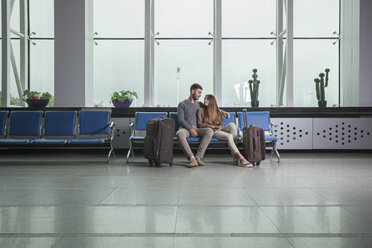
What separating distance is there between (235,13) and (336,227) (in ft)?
23.0

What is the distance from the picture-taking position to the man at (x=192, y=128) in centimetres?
543

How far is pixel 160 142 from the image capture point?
17.0 feet

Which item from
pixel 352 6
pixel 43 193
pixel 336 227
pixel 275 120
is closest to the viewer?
pixel 336 227

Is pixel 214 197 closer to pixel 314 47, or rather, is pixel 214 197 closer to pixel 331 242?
pixel 331 242

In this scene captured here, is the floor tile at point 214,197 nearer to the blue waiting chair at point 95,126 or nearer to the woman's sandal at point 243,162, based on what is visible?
the woman's sandal at point 243,162

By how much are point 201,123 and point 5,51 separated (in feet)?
15.9

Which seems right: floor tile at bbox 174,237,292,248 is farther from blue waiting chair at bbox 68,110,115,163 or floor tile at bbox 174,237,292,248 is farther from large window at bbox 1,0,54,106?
large window at bbox 1,0,54,106

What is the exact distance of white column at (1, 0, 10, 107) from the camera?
25.1 feet

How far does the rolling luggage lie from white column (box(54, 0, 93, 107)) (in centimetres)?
386

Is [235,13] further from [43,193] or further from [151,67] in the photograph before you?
[43,193]

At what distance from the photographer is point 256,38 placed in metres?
8.30

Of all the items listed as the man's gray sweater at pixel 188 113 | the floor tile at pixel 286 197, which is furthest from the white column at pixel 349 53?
the floor tile at pixel 286 197

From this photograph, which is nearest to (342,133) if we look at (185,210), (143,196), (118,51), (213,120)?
(213,120)

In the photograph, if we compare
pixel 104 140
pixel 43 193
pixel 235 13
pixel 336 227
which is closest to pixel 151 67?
pixel 235 13
